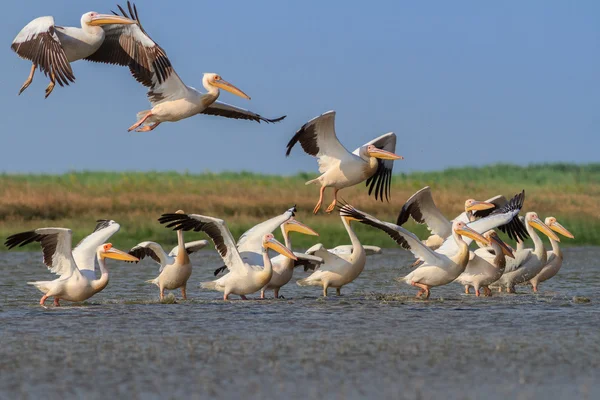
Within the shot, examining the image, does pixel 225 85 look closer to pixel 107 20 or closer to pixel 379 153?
pixel 107 20

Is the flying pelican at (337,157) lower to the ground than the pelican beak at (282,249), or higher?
higher

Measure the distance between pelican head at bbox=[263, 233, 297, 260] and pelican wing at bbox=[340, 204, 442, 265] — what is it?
82 cm

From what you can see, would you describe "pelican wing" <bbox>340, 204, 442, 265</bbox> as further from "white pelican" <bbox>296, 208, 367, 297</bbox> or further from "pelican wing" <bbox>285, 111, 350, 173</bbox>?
"pelican wing" <bbox>285, 111, 350, 173</bbox>

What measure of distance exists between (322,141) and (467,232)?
1886 mm

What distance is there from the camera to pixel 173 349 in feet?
26.4

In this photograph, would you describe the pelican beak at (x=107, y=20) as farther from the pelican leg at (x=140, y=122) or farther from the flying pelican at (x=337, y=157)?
the flying pelican at (x=337, y=157)

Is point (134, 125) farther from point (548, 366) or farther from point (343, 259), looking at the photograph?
point (548, 366)

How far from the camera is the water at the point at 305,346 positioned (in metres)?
6.52

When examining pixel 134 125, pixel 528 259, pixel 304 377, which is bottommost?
pixel 304 377

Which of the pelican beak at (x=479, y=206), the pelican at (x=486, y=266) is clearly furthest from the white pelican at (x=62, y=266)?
the pelican beak at (x=479, y=206)

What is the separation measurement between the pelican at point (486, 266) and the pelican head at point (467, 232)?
240 millimetres

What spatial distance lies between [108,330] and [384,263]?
936cm

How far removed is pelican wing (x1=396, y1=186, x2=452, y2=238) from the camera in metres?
12.2

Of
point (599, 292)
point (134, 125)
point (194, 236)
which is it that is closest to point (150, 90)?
point (134, 125)
